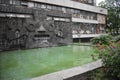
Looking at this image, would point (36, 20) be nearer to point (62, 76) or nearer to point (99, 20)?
point (62, 76)

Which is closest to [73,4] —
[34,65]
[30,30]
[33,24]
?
[33,24]

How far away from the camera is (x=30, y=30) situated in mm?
16578

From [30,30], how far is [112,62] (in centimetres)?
1256

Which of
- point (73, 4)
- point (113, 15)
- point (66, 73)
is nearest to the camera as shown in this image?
point (66, 73)

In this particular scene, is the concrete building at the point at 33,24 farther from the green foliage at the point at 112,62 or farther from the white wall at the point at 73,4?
the green foliage at the point at 112,62

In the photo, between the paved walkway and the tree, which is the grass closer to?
the paved walkway

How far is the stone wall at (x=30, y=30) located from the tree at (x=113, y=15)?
2229 cm

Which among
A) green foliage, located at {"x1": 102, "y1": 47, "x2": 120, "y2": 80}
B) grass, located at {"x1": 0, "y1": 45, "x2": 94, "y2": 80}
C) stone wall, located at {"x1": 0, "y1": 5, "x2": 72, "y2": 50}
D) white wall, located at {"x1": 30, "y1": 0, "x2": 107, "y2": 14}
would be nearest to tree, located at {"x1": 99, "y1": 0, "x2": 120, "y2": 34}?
white wall, located at {"x1": 30, "y1": 0, "x2": 107, "y2": 14}

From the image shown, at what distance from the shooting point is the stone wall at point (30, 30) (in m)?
14.8

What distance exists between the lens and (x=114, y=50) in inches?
203

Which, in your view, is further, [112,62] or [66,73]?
[112,62]

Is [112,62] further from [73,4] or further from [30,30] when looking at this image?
[73,4]

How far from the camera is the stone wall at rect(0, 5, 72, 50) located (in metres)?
14.8

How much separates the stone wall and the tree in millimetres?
22291
